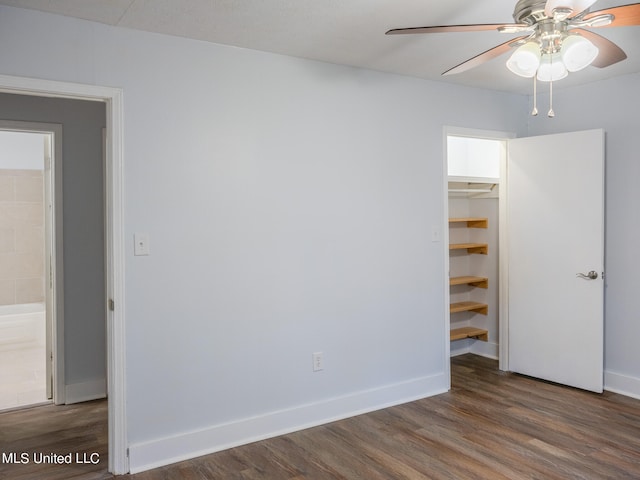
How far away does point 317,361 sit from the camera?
3.49m

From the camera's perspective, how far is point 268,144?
3.26m

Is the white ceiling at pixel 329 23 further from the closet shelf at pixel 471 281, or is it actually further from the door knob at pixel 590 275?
the closet shelf at pixel 471 281

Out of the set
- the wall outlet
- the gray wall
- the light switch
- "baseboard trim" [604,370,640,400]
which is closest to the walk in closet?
"baseboard trim" [604,370,640,400]

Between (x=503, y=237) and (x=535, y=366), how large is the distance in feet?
3.67

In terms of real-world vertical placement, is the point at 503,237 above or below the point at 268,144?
below

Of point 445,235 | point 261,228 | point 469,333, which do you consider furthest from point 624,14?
point 469,333

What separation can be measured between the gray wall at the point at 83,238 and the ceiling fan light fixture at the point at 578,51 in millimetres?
3285

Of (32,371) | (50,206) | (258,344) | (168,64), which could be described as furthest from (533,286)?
(32,371)

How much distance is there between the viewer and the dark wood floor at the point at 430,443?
279 cm

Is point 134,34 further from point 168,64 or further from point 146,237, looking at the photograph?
point 146,237

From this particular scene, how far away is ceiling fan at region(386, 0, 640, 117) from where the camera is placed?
1.93m

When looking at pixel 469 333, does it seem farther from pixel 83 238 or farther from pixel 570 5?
pixel 570 5

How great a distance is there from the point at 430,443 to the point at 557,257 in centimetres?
195

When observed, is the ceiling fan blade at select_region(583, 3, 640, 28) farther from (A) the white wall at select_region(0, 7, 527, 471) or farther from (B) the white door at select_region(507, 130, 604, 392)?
(B) the white door at select_region(507, 130, 604, 392)
